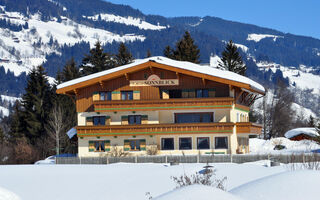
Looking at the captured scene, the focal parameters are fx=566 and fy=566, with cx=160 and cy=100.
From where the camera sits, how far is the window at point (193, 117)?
55406 millimetres

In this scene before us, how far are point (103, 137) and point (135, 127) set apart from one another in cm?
349

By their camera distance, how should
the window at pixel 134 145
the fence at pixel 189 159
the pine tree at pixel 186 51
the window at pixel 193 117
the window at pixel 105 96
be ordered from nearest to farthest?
the fence at pixel 189 159 → the window at pixel 134 145 → the window at pixel 193 117 → the window at pixel 105 96 → the pine tree at pixel 186 51

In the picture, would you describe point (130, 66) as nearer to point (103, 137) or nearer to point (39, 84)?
point (103, 137)

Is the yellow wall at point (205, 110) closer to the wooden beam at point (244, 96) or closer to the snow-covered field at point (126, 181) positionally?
the wooden beam at point (244, 96)

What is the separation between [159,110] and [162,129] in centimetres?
218

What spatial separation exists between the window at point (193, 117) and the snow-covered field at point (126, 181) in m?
13.7

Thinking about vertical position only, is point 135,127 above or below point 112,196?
above

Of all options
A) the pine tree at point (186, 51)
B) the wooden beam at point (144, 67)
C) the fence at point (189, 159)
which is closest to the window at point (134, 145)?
the wooden beam at point (144, 67)

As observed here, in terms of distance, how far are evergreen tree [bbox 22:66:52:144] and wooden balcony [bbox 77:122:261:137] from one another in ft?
67.4

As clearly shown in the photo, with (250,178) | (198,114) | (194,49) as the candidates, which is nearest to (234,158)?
(250,178)

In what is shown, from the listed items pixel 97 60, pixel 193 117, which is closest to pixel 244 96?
pixel 193 117

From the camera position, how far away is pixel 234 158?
4244 cm

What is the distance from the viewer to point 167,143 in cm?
5488

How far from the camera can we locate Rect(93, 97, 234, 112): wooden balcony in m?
Answer: 54.0
